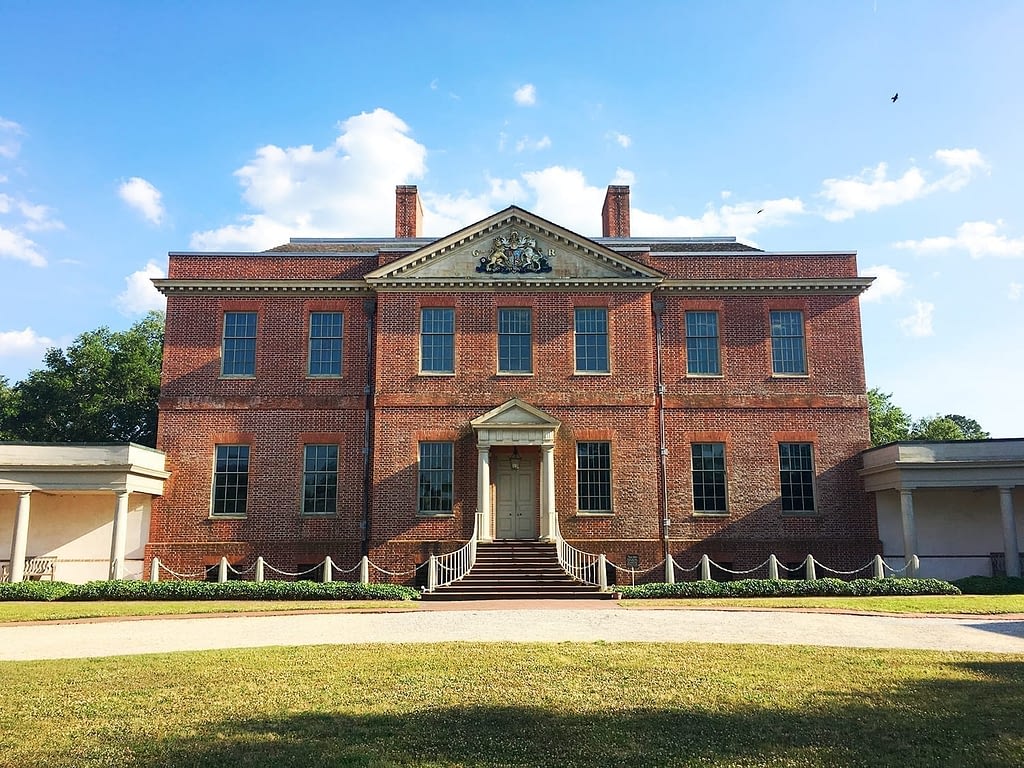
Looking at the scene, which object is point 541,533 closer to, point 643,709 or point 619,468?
point 619,468

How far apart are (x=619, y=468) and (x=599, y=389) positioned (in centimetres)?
249

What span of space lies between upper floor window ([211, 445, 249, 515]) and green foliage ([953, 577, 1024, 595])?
20.6 m

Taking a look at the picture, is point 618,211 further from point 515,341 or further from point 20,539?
point 20,539

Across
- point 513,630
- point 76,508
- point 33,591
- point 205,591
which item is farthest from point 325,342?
point 513,630

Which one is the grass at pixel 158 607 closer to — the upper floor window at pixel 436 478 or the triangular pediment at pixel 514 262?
the upper floor window at pixel 436 478

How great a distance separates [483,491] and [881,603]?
35.6 ft

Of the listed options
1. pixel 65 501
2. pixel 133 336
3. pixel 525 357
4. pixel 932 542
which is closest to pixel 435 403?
pixel 525 357

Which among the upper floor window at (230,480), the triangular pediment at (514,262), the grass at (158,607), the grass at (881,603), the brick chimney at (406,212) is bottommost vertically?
the grass at (158,607)

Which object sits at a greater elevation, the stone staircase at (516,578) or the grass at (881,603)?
the stone staircase at (516,578)

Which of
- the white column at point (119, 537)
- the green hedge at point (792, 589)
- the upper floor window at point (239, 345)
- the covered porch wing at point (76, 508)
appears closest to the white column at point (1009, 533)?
the green hedge at point (792, 589)

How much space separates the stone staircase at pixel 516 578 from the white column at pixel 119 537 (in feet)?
30.2

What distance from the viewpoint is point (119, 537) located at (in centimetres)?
2366

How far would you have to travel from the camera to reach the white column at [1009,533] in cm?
2279

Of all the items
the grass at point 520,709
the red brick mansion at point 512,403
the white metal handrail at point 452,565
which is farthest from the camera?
the red brick mansion at point 512,403
